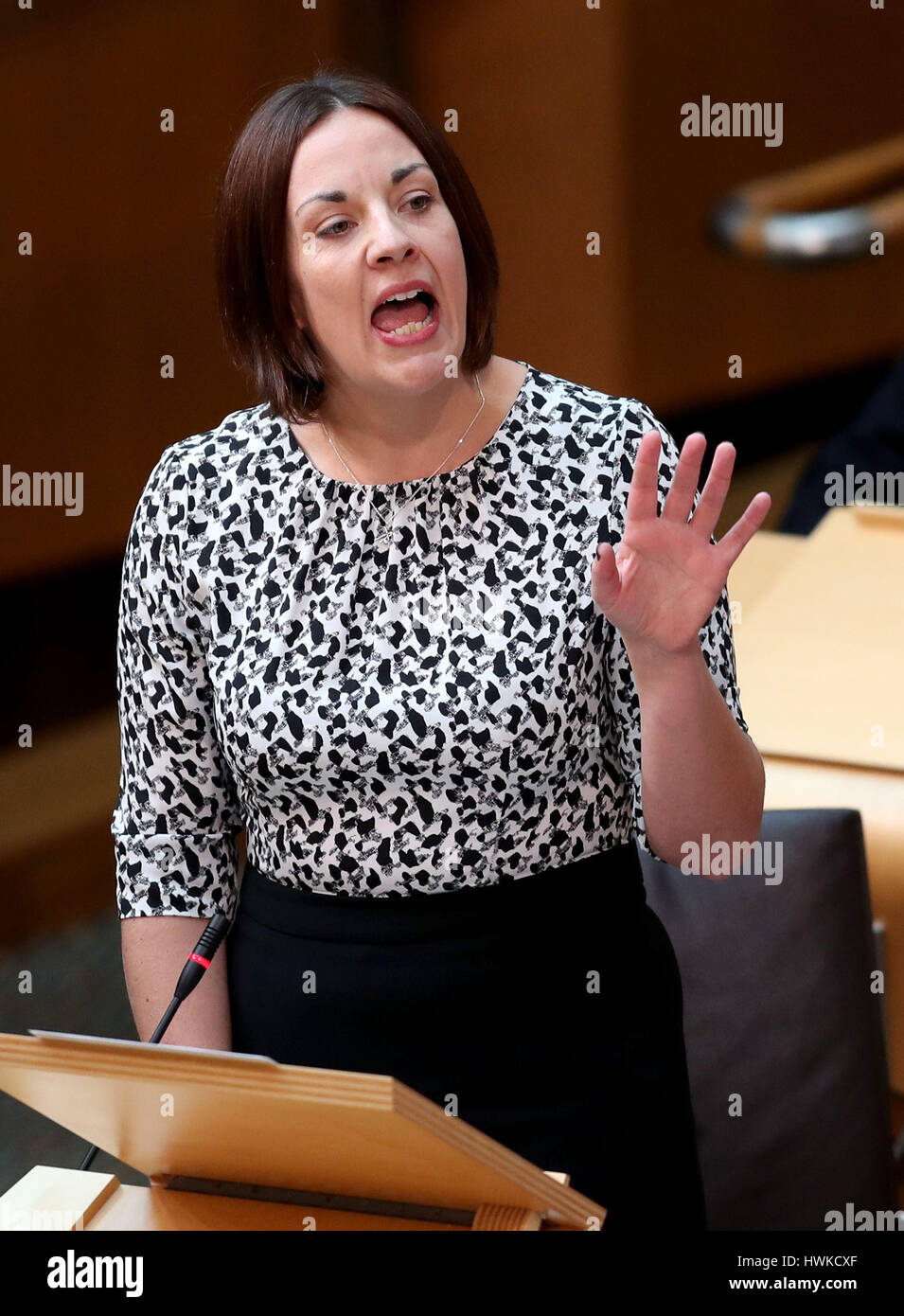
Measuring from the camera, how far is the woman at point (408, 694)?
1.43 m

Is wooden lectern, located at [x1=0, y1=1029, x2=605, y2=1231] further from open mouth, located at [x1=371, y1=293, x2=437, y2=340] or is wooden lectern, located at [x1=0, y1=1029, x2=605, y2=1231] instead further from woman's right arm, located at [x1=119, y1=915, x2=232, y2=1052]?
open mouth, located at [x1=371, y1=293, x2=437, y2=340]

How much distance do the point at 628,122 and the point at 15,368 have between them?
2.28m

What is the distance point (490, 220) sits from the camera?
4.73 m

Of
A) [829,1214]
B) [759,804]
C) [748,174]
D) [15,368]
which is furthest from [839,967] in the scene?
[748,174]

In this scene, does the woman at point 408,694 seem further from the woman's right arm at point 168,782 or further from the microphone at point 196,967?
the microphone at point 196,967

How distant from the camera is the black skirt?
1477 millimetres

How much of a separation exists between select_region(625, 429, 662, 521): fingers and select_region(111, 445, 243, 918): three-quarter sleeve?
0.47 meters

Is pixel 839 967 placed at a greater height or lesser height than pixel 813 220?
lesser

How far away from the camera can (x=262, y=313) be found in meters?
1.51

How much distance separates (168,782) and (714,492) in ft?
2.01

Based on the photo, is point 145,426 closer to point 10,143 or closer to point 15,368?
point 15,368

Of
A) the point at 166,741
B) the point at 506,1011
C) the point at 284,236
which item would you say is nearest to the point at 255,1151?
the point at 506,1011

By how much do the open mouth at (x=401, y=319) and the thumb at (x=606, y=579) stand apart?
0.93ft

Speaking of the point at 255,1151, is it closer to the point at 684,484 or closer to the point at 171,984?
the point at 171,984
